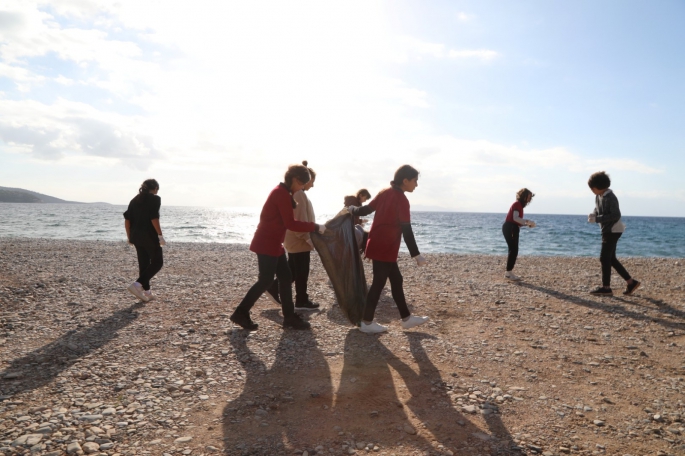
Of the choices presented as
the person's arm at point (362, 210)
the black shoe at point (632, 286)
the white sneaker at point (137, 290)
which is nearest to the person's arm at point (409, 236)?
the person's arm at point (362, 210)

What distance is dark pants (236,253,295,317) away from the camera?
5.80 metres

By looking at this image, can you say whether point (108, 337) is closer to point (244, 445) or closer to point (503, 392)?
point (244, 445)

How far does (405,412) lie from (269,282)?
2.71 meters

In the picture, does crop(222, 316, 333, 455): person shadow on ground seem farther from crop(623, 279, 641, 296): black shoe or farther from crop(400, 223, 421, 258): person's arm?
crop(623, 279, 641, 296): black shoe

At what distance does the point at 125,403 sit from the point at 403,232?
11.9 ft

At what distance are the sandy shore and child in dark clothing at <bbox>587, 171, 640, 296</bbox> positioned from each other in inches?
Result: 31.9

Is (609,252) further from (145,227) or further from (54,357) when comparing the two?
(54,357)

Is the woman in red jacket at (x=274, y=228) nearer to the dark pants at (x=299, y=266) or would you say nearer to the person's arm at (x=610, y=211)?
the dark pants at (x=299, y=266)

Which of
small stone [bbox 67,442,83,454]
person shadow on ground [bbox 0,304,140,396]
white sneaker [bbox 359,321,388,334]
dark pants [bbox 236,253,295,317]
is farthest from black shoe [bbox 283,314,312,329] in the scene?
small stone [bbox 67,442,83,454]

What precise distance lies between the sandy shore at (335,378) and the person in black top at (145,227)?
0.65 m

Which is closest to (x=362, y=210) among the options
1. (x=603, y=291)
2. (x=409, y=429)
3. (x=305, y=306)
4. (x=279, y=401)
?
(x=305, y=306)

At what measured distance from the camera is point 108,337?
579 centimetres

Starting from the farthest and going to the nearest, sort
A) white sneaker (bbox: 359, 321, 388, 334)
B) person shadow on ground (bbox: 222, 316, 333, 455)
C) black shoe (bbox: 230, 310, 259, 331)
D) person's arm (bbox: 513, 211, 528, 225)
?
person's arm (bbox: 513, 211, 528, 225) < white sneaker (bbox: 359, 321, 388, 334) < black shoe (bbox: 230, 310, 259, 331) < person shadow on ground (bbox: 222, 316, 333, 455)

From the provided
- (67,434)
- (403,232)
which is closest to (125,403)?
(67,434)
